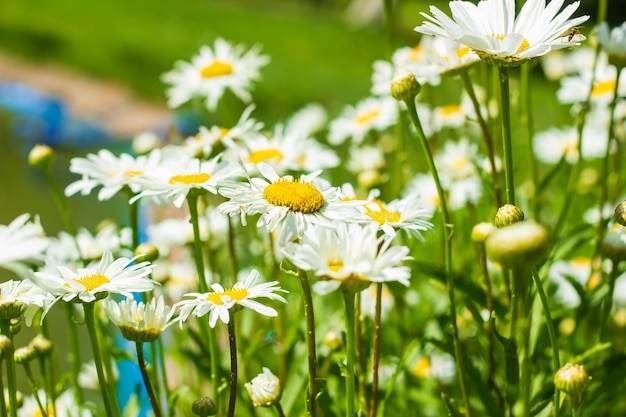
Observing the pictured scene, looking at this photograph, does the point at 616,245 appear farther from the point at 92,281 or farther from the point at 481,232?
the point at 92,281

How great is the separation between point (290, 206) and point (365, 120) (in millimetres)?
842

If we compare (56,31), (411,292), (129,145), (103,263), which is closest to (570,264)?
(411,292)

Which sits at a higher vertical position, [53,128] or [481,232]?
[53,128]

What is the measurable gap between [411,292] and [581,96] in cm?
45

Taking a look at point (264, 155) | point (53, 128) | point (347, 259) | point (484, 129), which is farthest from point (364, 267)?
point (53, 128)

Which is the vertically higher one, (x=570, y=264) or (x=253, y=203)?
(x=253, y=203)

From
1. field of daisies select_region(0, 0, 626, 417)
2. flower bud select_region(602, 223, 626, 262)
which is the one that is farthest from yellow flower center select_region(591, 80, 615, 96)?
flower bud select_region(602, 223, 626, 262)

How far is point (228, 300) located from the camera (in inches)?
31.8

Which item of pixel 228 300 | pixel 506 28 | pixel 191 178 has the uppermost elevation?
pixel 506 28

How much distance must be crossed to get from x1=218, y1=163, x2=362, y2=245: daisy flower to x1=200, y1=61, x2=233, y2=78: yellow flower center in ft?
2.27

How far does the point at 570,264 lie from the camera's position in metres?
1.57

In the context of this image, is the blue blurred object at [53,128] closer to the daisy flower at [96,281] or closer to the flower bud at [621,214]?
the daisy flower at [96,281]

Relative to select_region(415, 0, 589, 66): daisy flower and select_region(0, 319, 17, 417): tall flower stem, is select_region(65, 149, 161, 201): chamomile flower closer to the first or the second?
select_region(0, 319, 17, 417): tall flower stem

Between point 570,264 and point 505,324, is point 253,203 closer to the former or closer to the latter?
point 505,324
